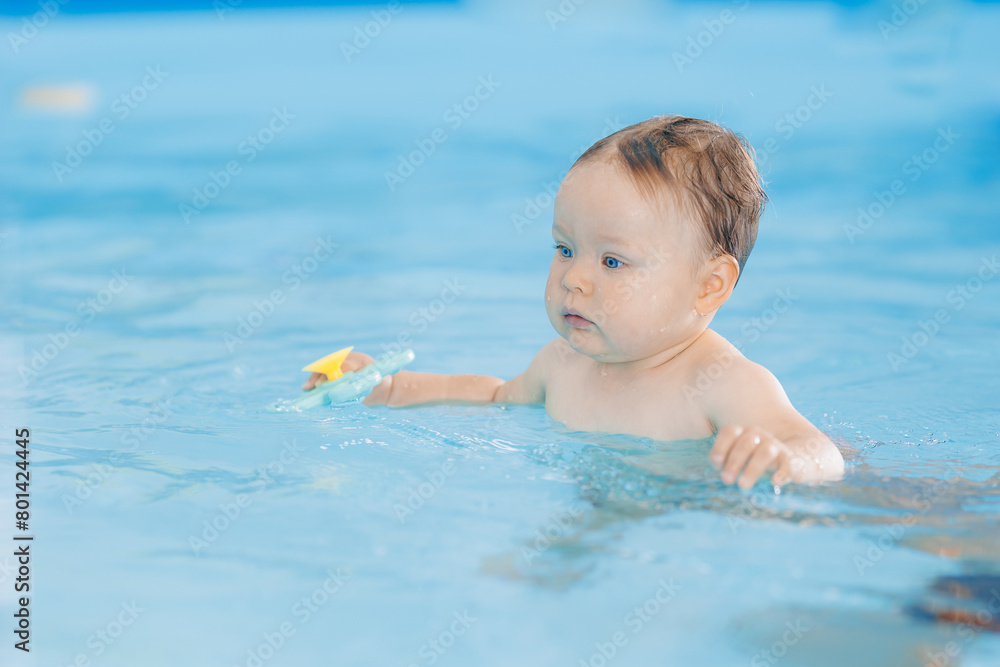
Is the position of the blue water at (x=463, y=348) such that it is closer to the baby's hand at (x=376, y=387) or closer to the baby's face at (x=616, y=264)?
the baby's hand at (x=376, y=387)

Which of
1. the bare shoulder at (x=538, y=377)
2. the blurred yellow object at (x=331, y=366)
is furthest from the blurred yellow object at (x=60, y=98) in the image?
the bare shoulder at (x=538, y=377)

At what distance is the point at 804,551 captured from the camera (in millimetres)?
1971

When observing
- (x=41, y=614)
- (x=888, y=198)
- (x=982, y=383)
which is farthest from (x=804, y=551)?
(x=888, y=198)

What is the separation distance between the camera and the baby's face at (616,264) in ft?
7.42

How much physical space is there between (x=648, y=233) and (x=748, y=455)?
0.56 m

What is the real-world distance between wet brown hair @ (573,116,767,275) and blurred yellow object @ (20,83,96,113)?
6.96m

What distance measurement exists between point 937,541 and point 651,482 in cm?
56

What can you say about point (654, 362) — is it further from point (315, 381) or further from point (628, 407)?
point (315, 381)

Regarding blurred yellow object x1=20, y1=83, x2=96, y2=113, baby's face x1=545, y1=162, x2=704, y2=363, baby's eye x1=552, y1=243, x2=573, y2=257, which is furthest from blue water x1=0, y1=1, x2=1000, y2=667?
baby's eye x1=552, y1=243, x2=573, y2=257

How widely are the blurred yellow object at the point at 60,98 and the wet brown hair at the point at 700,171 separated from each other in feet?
22.8

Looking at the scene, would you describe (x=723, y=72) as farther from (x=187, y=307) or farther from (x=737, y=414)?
(x=737, y=414)

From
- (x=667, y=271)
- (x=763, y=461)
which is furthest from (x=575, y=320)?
(x=763, y=461)

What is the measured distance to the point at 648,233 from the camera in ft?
7.42

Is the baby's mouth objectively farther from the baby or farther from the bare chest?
the bare chest
